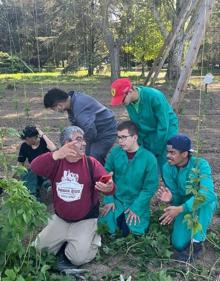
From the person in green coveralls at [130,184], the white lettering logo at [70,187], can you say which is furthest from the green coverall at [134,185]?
the white lettering logo at [70,187]

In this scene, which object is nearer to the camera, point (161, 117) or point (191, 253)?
point (191, 253)

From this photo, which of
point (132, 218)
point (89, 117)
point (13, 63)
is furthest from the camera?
point (13, 63)

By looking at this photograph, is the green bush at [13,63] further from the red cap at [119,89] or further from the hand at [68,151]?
the hand at [68,151]

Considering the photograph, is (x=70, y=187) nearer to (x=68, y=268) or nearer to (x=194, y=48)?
(x=68, y=268)

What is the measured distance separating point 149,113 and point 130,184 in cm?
57

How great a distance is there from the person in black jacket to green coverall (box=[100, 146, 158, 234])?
1.39 ft

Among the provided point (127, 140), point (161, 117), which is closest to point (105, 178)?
point (127, 140)

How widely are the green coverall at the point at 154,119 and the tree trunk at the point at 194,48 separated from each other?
2.29 metres

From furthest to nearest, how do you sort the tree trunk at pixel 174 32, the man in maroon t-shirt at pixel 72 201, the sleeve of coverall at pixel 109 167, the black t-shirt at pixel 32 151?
the tree trunk at pixel 174 32
the black t-shirt at pixel 32 151
the sleeve of coverall at pixel 109 167
the man in maroon t-shirt at pixel 72 201

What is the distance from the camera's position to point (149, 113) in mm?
3254

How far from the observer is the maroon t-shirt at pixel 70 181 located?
104 inches

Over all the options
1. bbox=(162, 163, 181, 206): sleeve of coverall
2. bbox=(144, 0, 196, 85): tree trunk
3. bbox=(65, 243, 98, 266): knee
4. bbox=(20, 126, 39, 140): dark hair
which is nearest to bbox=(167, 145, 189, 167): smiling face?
bbox=(162, 163, 181, 206): sleeve of coverall

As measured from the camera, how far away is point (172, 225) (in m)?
3.06

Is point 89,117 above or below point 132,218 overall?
above
